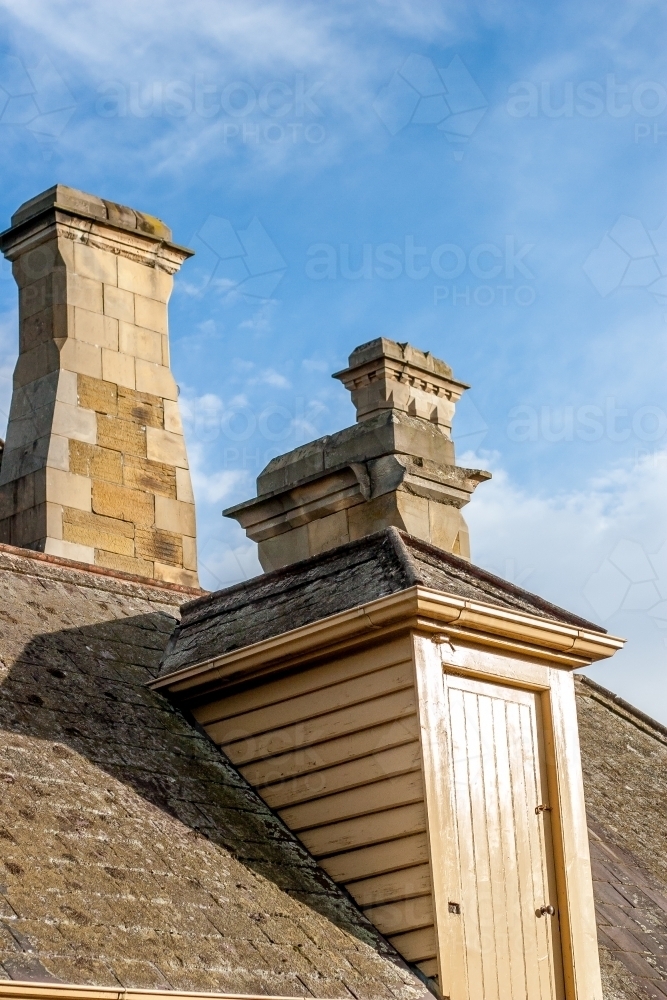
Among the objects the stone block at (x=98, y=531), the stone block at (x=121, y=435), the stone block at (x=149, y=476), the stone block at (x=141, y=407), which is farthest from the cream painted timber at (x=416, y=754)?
the stone block at (x=141, y=407)

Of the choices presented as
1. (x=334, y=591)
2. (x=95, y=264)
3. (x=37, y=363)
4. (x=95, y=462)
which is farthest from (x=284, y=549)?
(x=334, y=591)

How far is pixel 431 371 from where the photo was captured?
12.2 m

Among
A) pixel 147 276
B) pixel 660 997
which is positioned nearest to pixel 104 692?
pixel 660 997

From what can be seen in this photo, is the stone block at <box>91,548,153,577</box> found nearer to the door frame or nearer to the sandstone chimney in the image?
the sandstone chimney

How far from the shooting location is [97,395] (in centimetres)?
1034

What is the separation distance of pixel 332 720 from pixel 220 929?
1.56m

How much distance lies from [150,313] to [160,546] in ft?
5.62

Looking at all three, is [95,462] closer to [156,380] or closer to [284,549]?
[156,380]

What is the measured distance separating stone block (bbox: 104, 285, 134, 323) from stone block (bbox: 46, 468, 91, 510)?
4.19ft

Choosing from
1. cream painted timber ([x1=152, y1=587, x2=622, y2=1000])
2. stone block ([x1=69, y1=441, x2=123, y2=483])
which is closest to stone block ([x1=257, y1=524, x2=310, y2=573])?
stone block ([x1=69, y1=441, x2=123, y2=483])

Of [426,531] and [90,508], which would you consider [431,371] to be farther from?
[90,508]

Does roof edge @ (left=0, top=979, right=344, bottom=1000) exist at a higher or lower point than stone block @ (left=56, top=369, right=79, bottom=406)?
lower

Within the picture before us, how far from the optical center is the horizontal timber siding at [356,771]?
6.99 meters

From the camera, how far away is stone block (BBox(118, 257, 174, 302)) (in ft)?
35.4
